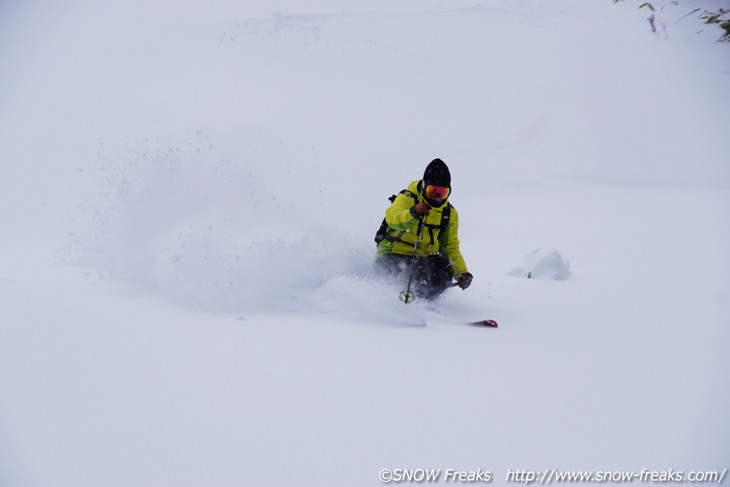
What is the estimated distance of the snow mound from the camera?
759 centimetres

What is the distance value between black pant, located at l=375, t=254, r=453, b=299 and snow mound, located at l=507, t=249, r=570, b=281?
2323mm

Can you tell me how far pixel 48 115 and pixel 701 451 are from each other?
1645 centimetres

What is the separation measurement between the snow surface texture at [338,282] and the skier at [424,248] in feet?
1.00

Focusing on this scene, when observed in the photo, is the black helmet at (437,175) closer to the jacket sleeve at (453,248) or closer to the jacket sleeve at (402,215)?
the jacket sleeve at (402,215)

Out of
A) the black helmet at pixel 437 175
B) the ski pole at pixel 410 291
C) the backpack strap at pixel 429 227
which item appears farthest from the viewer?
the backpack strap at pixel 429 227

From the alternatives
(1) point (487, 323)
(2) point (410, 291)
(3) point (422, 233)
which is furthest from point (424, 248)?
(1) point (487, 323)

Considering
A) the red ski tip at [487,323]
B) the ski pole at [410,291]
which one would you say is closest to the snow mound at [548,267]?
the ski pole at [410,291]

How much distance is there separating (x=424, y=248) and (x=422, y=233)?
0.61ft

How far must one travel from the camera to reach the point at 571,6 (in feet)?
76.6

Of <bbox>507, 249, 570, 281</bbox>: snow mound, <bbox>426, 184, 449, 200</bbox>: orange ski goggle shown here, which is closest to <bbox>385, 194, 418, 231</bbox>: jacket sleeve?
<bbox>426, 184, 449, 200</bbox>: orange ski goggle

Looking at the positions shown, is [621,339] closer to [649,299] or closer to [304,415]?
[649,299]

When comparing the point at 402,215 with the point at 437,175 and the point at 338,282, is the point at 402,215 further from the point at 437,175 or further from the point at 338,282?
the point at 338,282

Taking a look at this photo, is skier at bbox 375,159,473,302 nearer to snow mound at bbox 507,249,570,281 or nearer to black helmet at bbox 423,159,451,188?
black helmet at bbox 423,159,451,188

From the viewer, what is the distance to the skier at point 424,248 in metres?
5.48
